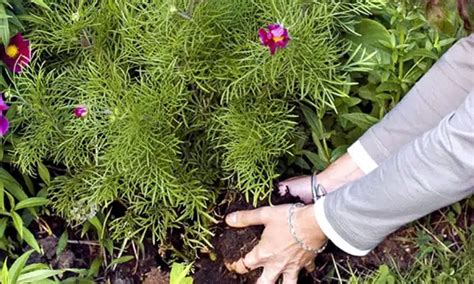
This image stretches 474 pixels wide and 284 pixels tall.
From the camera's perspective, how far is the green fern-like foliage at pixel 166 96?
203 centimetres

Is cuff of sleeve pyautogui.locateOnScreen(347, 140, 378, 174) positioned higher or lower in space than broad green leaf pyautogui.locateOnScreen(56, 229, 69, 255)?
higher

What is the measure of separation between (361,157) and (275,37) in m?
0.42

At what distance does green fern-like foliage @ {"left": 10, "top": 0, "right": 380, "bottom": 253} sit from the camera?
2029mm

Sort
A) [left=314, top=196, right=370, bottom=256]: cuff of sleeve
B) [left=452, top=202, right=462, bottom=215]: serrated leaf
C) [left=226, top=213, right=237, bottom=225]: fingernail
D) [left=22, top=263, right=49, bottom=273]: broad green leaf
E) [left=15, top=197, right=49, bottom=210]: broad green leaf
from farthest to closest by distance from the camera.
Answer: [left=452, top=202, right=462, bottom=215]: serrated leaf, [left=226, top=213, right=237, bottom=225]: fingernail, [left=15, top=197, right=49, bottom=210]: broad green leaf, [left=314, top=196, right=370, bottom=256]: cuff of sleeve, [left=22, top=263, right=49, bottom=273]: broad green leaf

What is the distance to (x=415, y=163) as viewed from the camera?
178cm

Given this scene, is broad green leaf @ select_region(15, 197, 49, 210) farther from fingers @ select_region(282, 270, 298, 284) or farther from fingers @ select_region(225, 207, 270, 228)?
fingers @ select_region(282, 270, 298, 284)

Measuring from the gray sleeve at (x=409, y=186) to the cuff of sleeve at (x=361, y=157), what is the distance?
208mm

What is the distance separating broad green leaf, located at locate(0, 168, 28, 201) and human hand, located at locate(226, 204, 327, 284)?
1.62 feet

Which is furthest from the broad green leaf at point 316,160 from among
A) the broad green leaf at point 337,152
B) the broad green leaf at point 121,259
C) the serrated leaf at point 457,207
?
the broad green leaf at point 121,259

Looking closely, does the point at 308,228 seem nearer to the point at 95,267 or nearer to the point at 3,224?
the point at 95,267

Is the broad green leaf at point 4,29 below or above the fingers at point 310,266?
above

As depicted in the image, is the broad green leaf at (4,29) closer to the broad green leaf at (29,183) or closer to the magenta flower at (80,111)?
the magenta flower at (80,111)

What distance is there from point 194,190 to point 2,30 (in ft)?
1.84

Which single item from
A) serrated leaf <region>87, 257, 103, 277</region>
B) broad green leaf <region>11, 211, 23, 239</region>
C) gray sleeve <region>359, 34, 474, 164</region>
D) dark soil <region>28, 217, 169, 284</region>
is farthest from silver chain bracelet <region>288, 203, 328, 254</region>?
broad green leaf <region>11, 211, 23, 239</region>
